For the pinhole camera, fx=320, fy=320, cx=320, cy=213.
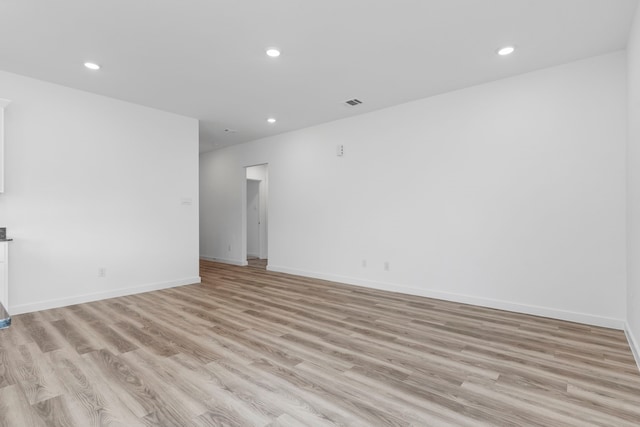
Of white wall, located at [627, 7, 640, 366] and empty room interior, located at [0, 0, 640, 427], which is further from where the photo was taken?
white wall, located at [627, 7, 640, 366]

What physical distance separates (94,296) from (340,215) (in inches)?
144

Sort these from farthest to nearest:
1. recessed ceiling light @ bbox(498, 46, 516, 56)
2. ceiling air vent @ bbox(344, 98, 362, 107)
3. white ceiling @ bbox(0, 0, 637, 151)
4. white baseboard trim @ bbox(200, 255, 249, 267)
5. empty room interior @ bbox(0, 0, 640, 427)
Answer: white baseboard trim @ bbox(200, 255, 249, 267) → ceiling air vent @ bbox(344, 98, 362, 107) → recessed ceiling light @ bbox(498, 46, 516, 56) → white ceiling @ bbox(0, 0, 637, 151) → empty room interior @ bbox(0, 0, 640, 427)

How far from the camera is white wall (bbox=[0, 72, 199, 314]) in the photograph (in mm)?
3680

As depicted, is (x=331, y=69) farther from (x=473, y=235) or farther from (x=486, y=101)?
(x=473, y=235)

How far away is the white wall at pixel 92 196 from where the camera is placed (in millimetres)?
3680

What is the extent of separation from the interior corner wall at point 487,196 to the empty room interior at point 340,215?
2 centimetres

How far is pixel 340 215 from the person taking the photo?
17.7 ft

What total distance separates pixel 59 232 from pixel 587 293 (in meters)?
6.00

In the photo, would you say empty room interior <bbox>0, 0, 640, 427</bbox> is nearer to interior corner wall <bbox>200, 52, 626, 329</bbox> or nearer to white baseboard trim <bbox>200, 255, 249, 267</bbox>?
interior corner wall <bbox>200, 52, 626, 329</bbox>

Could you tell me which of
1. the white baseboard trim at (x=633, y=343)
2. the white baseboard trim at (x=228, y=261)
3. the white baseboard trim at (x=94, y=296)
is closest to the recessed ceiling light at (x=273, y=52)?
the white baseboard trim at (x=94, y=296)

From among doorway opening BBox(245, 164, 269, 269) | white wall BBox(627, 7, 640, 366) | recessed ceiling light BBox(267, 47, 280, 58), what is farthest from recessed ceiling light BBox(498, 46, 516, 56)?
doorway opening BBox(245, 164, 269, 269)

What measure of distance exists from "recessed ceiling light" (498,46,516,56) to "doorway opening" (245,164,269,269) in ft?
20.5

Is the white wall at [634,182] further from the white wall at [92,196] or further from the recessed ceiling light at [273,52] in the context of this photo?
the white wall at [92,196]

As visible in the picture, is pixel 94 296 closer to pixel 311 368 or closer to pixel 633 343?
pixel 311 368
